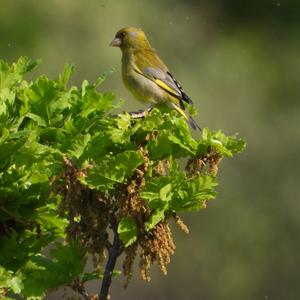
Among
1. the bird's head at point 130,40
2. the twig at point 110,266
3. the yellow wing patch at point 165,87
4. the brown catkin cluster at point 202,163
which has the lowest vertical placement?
the twig at point 110,266

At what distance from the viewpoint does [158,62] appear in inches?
370

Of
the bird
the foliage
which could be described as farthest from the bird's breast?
the foliage

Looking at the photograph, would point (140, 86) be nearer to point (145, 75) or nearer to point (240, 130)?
Result: point (145, 75)

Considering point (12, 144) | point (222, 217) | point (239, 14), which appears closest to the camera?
point (12, 144)

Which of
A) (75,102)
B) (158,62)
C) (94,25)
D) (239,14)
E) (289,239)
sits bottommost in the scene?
(75,102)

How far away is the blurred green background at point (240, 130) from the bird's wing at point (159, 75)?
28.9 feet

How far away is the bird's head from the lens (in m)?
9.60

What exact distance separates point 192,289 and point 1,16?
5.62 meters

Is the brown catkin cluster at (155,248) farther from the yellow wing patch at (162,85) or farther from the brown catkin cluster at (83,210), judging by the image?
the yellow wing patch at (162,85)

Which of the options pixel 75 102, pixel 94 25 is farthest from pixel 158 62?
pixel 94 25

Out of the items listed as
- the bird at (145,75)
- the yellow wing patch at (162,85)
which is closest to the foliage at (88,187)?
the bird at (145,75)

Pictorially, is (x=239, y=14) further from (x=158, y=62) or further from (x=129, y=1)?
(x=158, y=62)

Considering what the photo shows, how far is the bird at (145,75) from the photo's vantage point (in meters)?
8.84

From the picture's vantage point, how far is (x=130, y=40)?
31.7 feet
